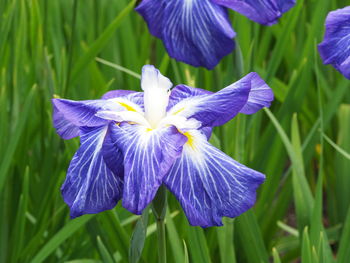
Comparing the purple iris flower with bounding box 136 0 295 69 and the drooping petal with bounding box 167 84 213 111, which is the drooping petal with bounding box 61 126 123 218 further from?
the purple iris flower with bounding box 136 0 295 69

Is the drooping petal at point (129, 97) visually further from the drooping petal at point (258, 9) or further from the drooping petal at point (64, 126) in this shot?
the drooping petal at point (258, 9)

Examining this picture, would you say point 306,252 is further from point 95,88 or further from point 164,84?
point 95,88

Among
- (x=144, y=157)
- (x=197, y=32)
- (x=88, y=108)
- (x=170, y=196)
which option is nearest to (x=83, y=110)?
(x=88, y=108)

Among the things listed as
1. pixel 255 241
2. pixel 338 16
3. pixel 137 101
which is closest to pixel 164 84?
pixel 137 101

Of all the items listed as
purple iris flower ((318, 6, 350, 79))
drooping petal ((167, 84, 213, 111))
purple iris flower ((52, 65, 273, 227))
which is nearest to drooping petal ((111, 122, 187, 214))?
purple iris flower ((52, 65, 273, 227))

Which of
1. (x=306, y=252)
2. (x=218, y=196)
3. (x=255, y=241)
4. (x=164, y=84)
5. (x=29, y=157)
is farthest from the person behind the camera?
(x=29, y=157)
